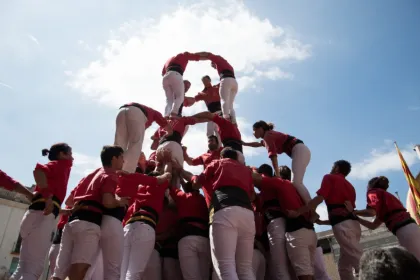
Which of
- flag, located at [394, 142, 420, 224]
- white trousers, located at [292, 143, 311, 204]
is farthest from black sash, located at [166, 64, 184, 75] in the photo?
flag, located at [394, 142, 420, 224]

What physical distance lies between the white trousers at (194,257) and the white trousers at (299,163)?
7.84ft

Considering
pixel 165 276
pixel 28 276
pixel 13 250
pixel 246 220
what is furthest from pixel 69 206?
pixel 13 250

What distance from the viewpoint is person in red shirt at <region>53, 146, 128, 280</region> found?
13.2 feet

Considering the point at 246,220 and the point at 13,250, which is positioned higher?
the point at 13,250

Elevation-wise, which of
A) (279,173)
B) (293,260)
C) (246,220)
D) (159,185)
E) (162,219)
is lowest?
(293,260)

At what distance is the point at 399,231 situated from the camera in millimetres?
5781

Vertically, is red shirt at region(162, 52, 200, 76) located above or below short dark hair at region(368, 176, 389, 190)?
above

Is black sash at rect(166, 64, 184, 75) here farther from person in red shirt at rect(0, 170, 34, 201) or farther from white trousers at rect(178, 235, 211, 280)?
white trousers at rect(178, 235, 211, 280)

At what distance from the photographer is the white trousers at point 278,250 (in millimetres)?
5387

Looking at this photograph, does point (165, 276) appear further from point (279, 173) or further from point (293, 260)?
point (279, 173)

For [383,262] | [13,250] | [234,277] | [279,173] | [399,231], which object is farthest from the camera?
[13,250]

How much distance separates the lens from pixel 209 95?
1052cm

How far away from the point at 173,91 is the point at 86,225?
5039mm

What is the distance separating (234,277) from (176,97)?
17.1ft
